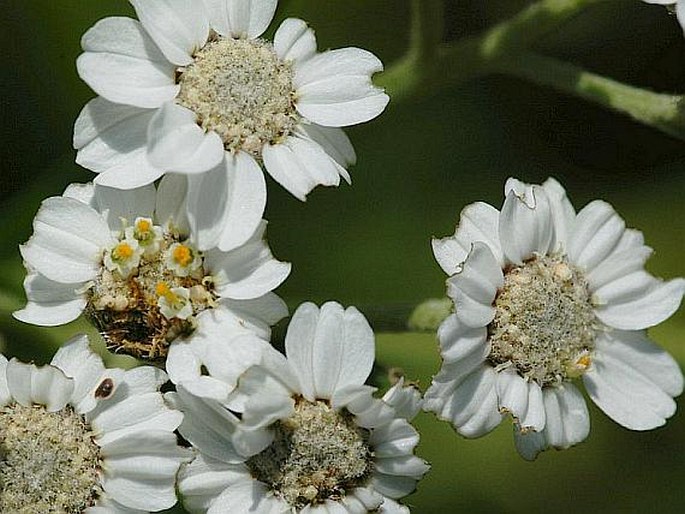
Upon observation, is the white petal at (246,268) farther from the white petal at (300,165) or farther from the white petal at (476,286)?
the white petal at (476,286)

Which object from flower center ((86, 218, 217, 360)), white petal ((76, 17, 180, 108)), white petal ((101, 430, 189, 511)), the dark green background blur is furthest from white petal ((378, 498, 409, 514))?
the dark green background blur

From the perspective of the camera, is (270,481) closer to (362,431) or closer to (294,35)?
(362,431)

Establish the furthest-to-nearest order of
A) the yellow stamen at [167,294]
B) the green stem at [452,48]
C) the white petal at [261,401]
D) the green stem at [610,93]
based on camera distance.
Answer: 1. the green stem at [452,48]
2. the green stem at [610,93]
3. the yellow stamen at [167,294]
4. the white petal at [261,401]

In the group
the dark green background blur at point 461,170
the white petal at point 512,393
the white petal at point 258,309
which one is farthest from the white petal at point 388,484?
the dark green background blur at point 461,170

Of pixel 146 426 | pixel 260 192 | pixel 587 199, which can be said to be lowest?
pixel 587 199

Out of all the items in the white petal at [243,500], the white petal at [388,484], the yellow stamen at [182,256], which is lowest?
the white petal at [243,500]

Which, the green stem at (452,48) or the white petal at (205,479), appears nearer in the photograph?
the white petal at (205,479)

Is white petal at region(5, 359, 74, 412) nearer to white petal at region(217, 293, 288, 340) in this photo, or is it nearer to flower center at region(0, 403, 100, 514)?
flower center at region(0, 403, 100, 514)

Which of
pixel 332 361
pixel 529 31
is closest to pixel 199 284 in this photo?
pixel 332 361
